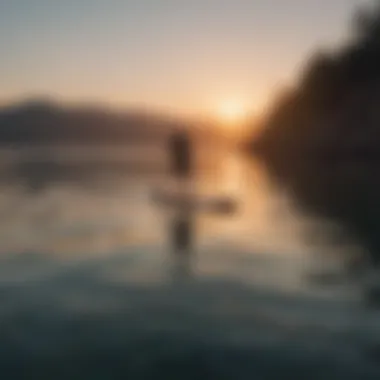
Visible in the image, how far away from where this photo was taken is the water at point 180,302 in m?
7.95

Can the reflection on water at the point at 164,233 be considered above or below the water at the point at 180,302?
above

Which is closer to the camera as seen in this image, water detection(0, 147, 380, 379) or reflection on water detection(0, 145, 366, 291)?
water detection(0, 147, 380, 379)

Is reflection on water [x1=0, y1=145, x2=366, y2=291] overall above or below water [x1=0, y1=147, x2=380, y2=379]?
above

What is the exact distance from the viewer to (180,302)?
10500 mm

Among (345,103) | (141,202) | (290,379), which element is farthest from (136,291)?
(345,103)

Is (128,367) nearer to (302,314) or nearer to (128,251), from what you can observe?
(302,314)

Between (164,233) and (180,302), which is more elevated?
(164,233)

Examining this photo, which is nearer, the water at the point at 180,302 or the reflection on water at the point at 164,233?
the water at the point at 180,302

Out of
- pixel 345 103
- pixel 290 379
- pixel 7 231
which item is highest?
pixel 345 103

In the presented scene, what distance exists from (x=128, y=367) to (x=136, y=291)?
3.43 meters

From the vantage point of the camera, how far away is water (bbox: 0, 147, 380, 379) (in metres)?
7.95

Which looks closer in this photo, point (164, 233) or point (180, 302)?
point (180, 302)

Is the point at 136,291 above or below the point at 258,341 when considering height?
above

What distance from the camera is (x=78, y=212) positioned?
71.8 ft
